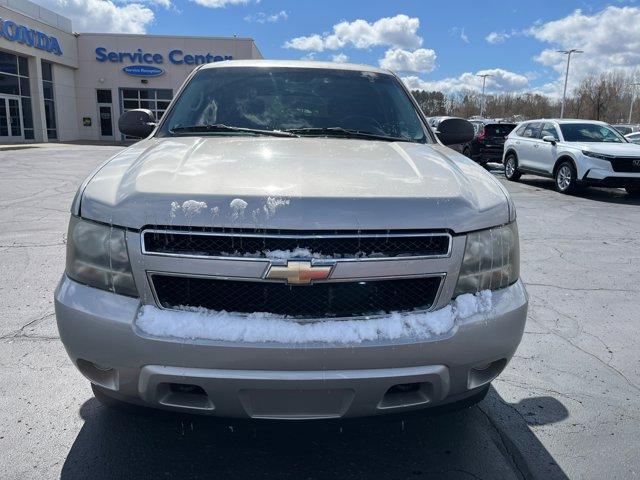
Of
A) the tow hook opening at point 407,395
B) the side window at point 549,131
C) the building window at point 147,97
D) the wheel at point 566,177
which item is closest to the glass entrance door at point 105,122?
the building window at point 147,97

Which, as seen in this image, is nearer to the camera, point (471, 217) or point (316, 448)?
point (471, 217)

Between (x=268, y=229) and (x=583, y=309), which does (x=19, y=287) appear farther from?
(x=583, y=309)

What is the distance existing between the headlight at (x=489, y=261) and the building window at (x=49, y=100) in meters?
33.4

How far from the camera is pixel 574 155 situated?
11883 mm

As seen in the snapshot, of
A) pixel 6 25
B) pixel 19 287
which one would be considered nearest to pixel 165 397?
pixel 19 287

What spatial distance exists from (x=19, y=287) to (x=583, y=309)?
16.4ft

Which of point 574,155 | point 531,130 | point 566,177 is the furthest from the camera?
point 531,130

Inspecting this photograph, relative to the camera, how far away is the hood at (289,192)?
6.20ft

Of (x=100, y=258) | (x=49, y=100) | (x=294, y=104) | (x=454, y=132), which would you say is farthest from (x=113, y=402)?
(x=49, y=100)

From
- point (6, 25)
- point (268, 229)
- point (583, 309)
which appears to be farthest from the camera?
point (6, 25)

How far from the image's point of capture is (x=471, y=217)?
2051 mm

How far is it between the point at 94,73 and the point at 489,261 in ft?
119

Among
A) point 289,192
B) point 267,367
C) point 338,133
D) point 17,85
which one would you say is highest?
point 17,85

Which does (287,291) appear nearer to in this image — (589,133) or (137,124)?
(137,124)
